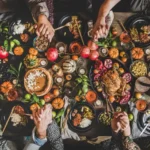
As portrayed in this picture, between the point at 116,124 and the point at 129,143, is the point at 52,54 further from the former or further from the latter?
the point at 129,143

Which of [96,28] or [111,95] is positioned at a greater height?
[96,28]

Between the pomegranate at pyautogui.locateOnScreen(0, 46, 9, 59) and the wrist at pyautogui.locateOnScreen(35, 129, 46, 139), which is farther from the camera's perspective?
the pomegranate at pyautogui.locateOnScreen(0, 46, 9, 59)

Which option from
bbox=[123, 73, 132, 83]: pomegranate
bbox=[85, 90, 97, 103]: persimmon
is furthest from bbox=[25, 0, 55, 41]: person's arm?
bbox=[123, 73, 132, 83]: pomegranate

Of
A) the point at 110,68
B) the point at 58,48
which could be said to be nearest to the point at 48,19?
the point at 58,48

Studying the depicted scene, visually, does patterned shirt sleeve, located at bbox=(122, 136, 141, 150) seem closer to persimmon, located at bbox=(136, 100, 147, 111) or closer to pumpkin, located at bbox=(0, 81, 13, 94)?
persimmon, located at bbox=(136, 100, 147, 111)

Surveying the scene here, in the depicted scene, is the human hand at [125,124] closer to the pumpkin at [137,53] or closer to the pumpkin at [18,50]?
the pumpkin at [137,53]

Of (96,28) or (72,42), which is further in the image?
(72,42)

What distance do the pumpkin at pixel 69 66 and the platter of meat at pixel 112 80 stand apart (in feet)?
0.43

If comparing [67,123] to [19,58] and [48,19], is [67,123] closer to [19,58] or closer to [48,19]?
[19,58]

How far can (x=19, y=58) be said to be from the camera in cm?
248

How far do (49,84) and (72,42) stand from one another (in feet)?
1.12

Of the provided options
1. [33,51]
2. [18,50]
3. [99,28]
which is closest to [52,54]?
[33,51]

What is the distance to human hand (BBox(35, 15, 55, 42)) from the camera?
2.32 metres

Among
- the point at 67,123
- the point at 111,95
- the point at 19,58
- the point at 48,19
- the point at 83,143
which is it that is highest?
the point at 48,19
